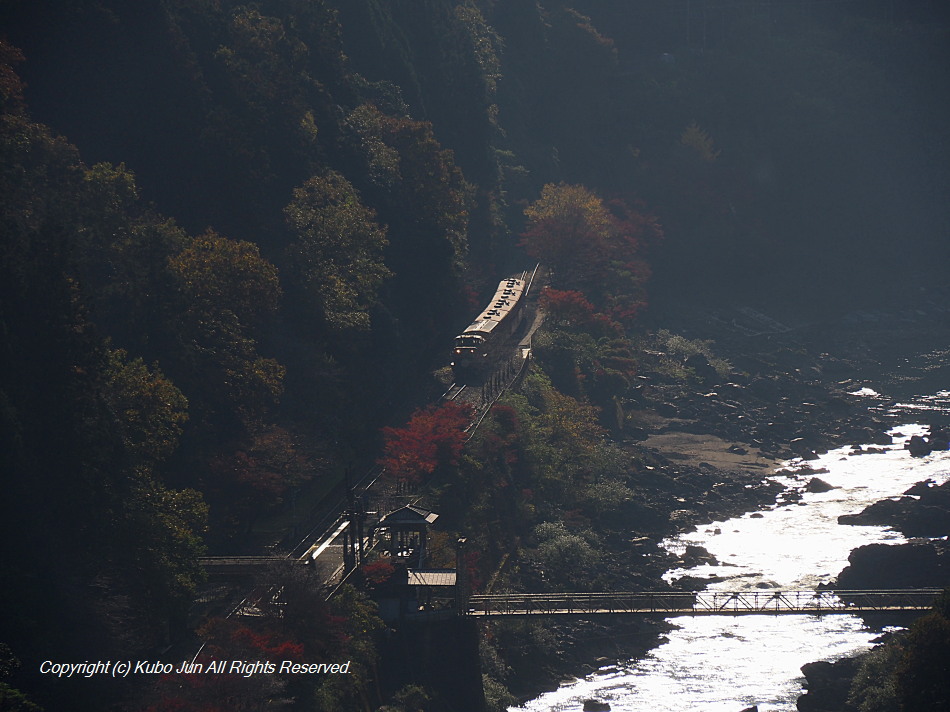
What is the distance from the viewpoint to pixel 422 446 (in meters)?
67.3

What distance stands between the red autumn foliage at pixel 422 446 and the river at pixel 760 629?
14133 mm

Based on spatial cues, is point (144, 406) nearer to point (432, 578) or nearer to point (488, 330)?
point (432, 578)

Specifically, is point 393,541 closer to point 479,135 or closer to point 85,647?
point 85,647

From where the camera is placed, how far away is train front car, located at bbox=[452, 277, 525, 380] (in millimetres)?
84875

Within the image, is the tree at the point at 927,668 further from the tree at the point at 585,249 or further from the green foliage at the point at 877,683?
the tree at the point at 585,249

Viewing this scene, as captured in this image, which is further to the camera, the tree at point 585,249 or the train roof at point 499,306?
the tree at point 585,249

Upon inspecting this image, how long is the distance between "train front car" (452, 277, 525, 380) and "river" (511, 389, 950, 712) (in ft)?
63.1

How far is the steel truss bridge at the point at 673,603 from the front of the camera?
173 feet

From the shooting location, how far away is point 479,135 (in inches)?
4572

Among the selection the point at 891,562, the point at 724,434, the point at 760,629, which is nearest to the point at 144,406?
the point at 760,629

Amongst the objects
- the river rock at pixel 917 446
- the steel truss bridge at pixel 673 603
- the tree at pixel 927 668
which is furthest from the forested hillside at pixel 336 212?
the tree at pixel 927 668

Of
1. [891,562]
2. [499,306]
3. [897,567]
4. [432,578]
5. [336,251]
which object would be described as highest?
[499,306]

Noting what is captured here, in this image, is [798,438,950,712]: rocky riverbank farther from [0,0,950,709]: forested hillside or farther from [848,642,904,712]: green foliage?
[0,0,950,709]: forested hillside

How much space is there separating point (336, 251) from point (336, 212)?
9.49 feet
